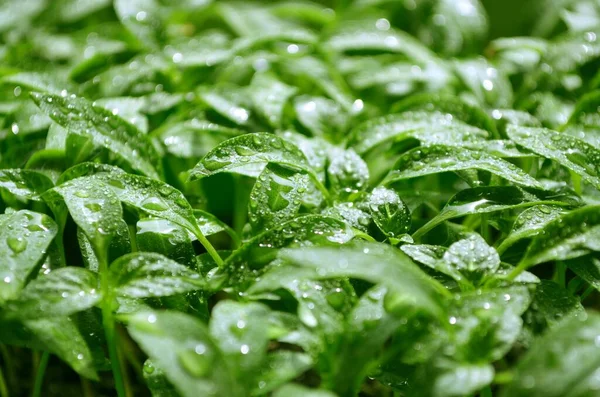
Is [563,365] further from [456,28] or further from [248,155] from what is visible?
[456,28]

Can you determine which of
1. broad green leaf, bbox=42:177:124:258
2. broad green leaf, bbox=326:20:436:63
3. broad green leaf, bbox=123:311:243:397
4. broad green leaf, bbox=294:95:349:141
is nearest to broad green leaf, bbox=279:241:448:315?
broad green leaf, bbox=123:311:243:397

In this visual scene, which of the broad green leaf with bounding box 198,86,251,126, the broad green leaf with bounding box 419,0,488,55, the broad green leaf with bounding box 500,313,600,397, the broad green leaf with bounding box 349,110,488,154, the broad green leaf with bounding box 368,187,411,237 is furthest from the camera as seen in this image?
the broad green leaf with bounding box 419,0,488,55

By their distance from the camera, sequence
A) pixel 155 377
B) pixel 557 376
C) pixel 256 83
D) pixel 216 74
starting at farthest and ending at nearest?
pixel 216 74 → pixel 256 83 → pixel 155 377 → pixel 557 376

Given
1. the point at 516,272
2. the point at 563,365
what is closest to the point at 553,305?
the point at 516,272

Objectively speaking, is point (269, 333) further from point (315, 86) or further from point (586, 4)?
point (586, 4)

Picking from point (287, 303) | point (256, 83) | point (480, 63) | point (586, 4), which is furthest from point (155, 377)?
point (586, 4)

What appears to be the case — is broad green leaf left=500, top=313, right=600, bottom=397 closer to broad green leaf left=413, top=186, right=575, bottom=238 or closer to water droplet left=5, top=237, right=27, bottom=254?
broad green leaf left=413, top=186, right=575, bottom=238

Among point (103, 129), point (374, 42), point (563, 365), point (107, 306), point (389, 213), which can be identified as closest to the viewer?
point (563, 365)
